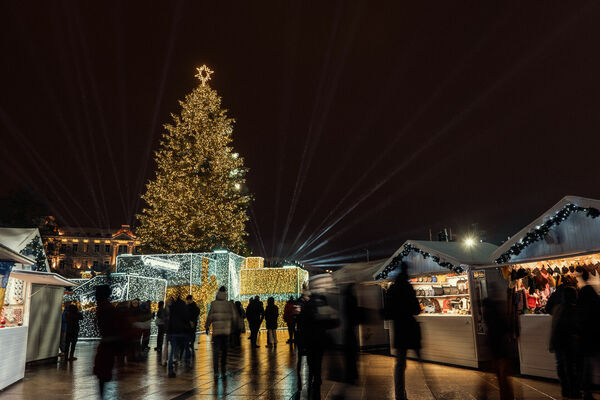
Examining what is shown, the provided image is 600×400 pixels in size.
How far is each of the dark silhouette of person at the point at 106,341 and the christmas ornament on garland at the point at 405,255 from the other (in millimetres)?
7910

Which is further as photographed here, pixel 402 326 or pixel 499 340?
pixel 402 326

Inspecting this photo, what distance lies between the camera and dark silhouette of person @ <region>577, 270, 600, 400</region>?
6.12 metres

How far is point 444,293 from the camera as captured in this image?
11.8 m

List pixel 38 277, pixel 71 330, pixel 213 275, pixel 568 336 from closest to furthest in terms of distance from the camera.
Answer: pixel 568 336 < pixel 38 277 < pixel 71 330 < pixel 213 275

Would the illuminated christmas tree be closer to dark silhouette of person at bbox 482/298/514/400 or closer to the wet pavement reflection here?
the wet pavement reflection

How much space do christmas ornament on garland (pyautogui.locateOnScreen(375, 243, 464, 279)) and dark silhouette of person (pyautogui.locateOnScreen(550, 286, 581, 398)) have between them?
3.77 m

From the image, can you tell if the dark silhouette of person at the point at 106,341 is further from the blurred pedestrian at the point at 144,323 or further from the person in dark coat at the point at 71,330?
the person in dark coat at the point at 71,330

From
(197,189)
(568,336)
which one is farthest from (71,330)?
(197,189)

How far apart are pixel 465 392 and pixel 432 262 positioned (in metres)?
4.59

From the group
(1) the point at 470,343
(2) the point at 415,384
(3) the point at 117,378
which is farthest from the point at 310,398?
(1) the point at 470,343

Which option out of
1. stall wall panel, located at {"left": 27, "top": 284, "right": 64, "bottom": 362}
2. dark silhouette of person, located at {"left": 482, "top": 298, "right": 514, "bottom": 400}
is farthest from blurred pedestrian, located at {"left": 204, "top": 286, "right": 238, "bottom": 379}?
stall wall panel, located at {"left": 27, "top": 284, "right": 64, "bottom": 362}

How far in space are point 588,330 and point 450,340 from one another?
4893 mm

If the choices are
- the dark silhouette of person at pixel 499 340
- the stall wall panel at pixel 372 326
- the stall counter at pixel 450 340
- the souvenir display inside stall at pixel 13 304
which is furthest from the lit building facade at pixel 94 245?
the dark silhouette of person at pixel 499 340

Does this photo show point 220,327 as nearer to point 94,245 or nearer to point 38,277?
point 38,277
